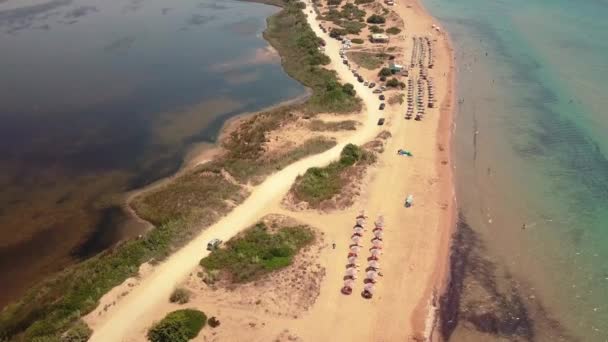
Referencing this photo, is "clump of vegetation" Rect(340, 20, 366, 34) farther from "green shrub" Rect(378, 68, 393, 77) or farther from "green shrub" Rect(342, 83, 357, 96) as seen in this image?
"green shrub" Rect(342, 83, 357, 96)

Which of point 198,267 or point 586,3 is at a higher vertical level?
point 586,3

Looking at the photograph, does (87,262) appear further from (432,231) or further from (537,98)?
(537,98)

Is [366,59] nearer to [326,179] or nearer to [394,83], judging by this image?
[394,83]

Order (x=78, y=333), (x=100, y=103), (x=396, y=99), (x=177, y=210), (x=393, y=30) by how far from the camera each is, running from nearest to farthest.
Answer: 1. (x=78, y=333)
2. (x=177, y=210)
3. (x=396, y=99)
4. (x=100, y=103)
5. (x=393, y=30)

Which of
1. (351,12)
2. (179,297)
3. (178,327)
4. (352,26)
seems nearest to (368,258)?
(179,297)

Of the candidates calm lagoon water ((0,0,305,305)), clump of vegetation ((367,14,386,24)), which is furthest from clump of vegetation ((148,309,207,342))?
Answer: clump of vegetation ((367,14,386,24))

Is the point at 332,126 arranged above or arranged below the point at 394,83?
below

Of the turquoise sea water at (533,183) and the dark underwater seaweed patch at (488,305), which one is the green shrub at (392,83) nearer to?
the turquoise sea water at (533,183)

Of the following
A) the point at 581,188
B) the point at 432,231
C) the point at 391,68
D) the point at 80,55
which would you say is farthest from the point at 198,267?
the point at 80,55
